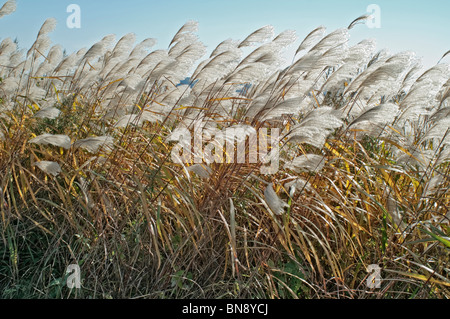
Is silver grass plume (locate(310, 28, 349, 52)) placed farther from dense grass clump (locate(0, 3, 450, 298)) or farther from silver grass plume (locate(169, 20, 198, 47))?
silver grass plume (locate(169, 20, 198, 47))

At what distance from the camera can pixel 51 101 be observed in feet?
10.5

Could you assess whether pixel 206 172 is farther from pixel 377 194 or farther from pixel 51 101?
pixel 51 101

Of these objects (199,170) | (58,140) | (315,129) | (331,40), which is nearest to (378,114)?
(315,129)

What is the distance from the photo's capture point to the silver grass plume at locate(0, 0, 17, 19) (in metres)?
3.88

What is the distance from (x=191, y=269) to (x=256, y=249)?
38 cm

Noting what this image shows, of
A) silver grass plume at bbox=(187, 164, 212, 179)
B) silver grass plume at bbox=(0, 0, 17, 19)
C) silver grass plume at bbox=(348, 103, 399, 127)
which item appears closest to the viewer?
silver grass plume at bbox=(348, 103, 399, 127)

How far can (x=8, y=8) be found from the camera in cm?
389

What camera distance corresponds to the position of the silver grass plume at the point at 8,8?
388 cm

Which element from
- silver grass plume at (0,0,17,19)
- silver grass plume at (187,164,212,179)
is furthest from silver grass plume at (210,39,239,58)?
silver grass plume at (0,0,17,19)

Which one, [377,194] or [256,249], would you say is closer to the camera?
[256,249]

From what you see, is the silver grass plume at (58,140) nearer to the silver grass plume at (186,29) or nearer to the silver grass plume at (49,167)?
the silver grass plume at (49,167)
